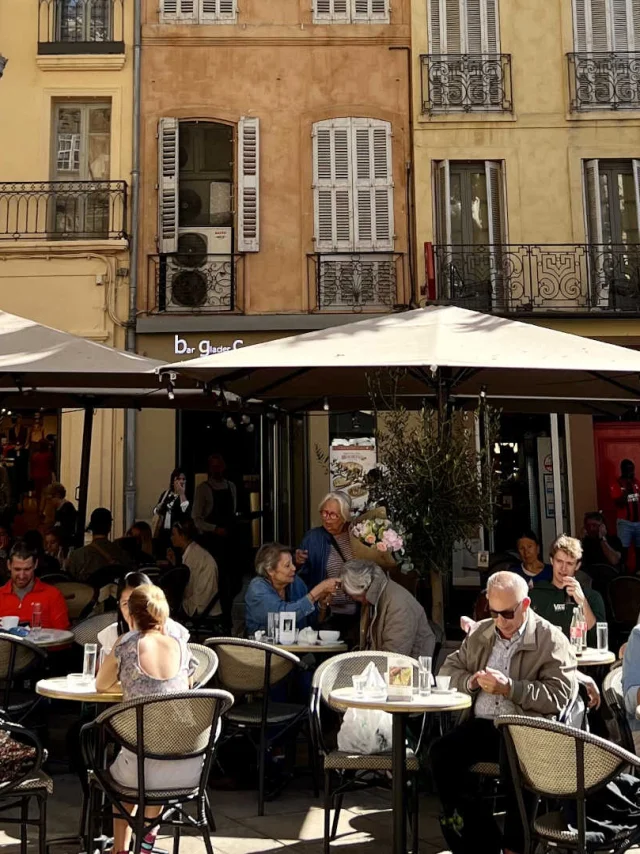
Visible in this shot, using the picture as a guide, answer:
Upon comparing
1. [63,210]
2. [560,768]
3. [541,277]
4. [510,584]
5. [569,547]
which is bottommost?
[560,768]

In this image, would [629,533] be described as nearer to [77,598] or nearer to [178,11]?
[77,598]

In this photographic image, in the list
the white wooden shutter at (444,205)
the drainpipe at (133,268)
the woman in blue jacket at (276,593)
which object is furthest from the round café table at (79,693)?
the white wooden shutter at (444,205)

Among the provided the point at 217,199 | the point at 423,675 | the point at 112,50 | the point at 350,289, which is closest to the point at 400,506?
the point at 423,675

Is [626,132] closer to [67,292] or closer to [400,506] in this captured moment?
[67,292]

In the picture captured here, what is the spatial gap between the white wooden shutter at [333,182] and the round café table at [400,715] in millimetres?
10553

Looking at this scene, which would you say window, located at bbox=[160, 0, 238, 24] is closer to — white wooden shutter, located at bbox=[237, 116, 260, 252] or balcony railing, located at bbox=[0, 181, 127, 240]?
white wooden shutter, located at bbox=[237, 116, 260, 252]

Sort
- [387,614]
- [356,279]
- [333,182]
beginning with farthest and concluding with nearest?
[333,182]
[356,279]
[387,614]

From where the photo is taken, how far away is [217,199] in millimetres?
14680

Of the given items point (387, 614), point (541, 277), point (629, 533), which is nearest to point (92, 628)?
point (387, 614)

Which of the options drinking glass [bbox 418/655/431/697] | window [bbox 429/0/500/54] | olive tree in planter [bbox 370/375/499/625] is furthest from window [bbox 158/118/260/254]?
drinking glass [bbox 418/655/431/697]

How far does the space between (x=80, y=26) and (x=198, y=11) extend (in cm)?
181

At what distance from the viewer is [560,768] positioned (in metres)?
3.81

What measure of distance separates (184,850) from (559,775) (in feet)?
7.00

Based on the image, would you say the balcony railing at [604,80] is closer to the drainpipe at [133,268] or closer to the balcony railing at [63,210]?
the drainpipe at [133,268]
